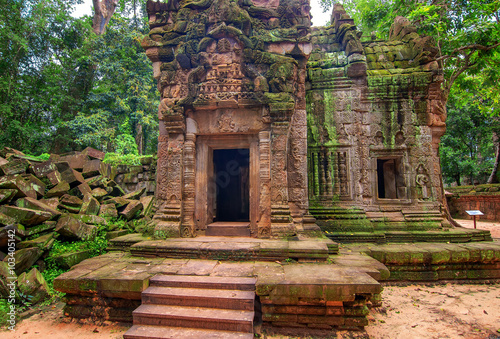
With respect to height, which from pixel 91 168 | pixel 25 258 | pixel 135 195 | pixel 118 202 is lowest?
pixel 25 258

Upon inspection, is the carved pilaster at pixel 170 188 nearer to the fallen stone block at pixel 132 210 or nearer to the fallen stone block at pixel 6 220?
the fallen stone block at pixel 132 210

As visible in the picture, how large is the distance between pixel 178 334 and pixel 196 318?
26cm

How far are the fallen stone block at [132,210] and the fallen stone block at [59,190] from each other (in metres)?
1.43


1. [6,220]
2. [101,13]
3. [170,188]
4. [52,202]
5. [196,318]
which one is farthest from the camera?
[101,13]

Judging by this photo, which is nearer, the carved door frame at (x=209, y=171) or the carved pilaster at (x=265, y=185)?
the carved pilaster at (x=265, y=185)

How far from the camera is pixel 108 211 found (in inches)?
251

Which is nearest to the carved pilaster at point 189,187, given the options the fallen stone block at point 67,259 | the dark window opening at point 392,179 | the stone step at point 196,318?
the stone step at point 196,318

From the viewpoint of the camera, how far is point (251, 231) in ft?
17.0

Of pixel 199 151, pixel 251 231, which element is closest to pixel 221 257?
pixel 251 231

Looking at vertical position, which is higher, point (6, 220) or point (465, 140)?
point (465, 140)

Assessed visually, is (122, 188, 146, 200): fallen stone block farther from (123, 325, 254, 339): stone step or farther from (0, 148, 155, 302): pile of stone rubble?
(123, 325, 254, 339): stone step

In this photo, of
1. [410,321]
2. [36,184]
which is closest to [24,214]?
[36,184]

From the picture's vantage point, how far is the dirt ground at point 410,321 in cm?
337

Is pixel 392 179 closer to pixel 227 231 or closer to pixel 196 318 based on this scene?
pixel 227 231
